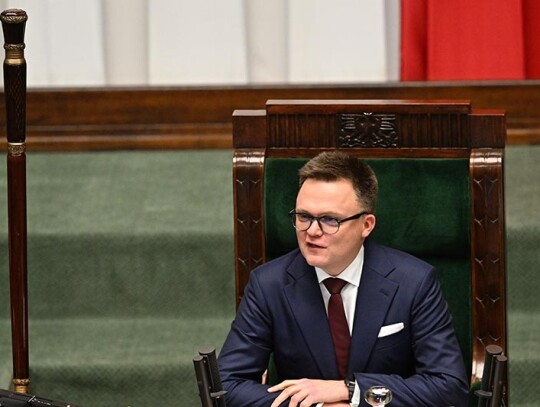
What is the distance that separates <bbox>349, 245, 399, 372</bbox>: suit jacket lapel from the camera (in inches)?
104

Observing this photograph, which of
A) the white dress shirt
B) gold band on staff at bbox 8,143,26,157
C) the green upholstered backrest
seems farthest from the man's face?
gold band on staff at bbox 8,143,26,157

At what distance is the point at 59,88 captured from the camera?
4.24 meters

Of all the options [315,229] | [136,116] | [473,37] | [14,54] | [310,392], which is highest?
[473,37]

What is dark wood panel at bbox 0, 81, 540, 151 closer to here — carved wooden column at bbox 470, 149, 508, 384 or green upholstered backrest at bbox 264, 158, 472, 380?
green upholstered backrest at bbox 264, 158, 472, 380

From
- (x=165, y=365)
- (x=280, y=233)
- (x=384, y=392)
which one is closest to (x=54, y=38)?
(x=165, y=365)

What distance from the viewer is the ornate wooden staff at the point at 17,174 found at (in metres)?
2.91

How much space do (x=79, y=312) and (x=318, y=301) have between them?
1.29 metres

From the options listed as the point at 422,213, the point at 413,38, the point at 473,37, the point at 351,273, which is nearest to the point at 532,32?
the point at 473,37

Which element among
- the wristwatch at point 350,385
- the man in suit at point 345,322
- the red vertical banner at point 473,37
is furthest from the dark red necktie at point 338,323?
the red vertical banner at point 473,37

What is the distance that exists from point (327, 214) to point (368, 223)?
4.8 inches

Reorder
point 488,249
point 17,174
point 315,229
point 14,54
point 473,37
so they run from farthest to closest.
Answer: point 473,37 < point 17,174 < point 14,54 < point 488,249 < point 315,229

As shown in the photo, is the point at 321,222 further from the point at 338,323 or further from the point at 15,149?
the point at 15,149

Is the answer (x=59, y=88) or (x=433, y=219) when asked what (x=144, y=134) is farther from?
(x=433, y=219)

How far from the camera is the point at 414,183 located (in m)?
2.79
